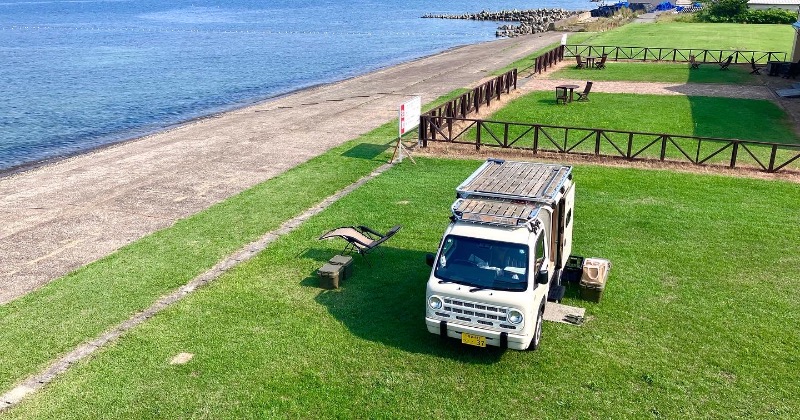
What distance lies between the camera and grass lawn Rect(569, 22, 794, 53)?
59.8 meters

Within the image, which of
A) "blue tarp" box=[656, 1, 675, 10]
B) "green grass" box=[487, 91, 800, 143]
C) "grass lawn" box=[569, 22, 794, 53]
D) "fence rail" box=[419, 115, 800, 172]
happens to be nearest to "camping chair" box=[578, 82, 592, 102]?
"green grass" box=[487, 91, 800, 143]

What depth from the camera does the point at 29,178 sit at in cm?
2312

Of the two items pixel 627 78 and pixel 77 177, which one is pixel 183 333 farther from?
pixel 627 78

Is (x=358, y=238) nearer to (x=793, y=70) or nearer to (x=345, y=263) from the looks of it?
(x=345, y=263)

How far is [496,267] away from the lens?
413 inches

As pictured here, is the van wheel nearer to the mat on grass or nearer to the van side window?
the van side window

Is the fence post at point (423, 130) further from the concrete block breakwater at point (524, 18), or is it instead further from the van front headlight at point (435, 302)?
the concrete block breakwater at point (524, 18)

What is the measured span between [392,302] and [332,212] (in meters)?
5.61

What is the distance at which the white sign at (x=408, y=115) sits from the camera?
23047mm

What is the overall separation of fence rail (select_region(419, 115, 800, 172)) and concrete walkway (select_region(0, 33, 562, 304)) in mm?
4996

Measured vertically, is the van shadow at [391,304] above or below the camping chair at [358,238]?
below

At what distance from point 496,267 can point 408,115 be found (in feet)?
45.7

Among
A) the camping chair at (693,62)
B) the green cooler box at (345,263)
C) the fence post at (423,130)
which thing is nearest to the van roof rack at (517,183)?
the green cooler box at (345,263)

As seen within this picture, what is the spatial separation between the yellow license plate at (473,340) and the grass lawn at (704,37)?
56.2 meters
